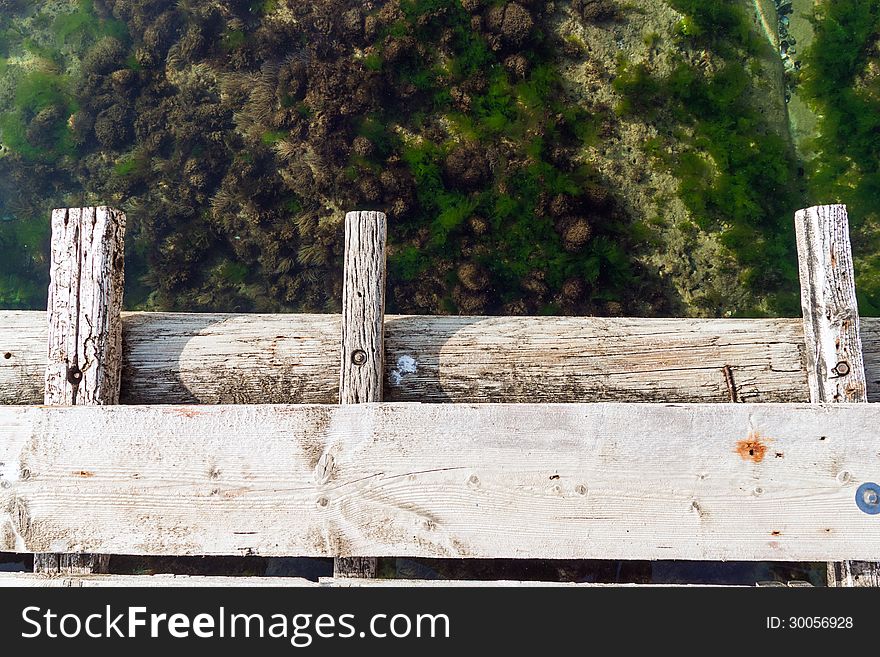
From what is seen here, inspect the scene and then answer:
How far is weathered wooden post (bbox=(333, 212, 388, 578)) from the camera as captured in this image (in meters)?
2.51

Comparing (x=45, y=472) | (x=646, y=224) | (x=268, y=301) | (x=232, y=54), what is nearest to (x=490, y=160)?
(x=646, y=224)

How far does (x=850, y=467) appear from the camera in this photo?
7.54 ft

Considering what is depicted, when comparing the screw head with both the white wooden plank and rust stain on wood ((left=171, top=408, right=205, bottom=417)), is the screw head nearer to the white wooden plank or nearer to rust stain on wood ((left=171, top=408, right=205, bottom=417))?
the white wooden plank

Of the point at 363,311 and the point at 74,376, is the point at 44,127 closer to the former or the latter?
the point at 74,376

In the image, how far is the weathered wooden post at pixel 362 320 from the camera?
2506 millimetres

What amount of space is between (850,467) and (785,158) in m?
3.58

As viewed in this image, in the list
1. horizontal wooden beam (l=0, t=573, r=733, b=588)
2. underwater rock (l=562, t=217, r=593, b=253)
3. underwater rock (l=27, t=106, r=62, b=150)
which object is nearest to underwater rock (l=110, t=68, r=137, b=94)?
underwater rock (l=27, t=106, r=62, b=150)

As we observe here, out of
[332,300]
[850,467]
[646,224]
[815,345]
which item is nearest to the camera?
[850,467]

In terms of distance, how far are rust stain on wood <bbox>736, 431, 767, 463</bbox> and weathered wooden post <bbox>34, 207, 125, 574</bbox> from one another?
9.83ft

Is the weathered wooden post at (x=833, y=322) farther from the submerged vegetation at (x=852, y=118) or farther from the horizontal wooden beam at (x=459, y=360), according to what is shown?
the submerged vegetation at (x=852, y=118)

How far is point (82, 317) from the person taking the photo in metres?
2.53

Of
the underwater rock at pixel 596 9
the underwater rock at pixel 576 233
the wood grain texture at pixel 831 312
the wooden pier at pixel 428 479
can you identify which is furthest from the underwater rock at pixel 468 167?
the wooden pier at pixel 428 479
